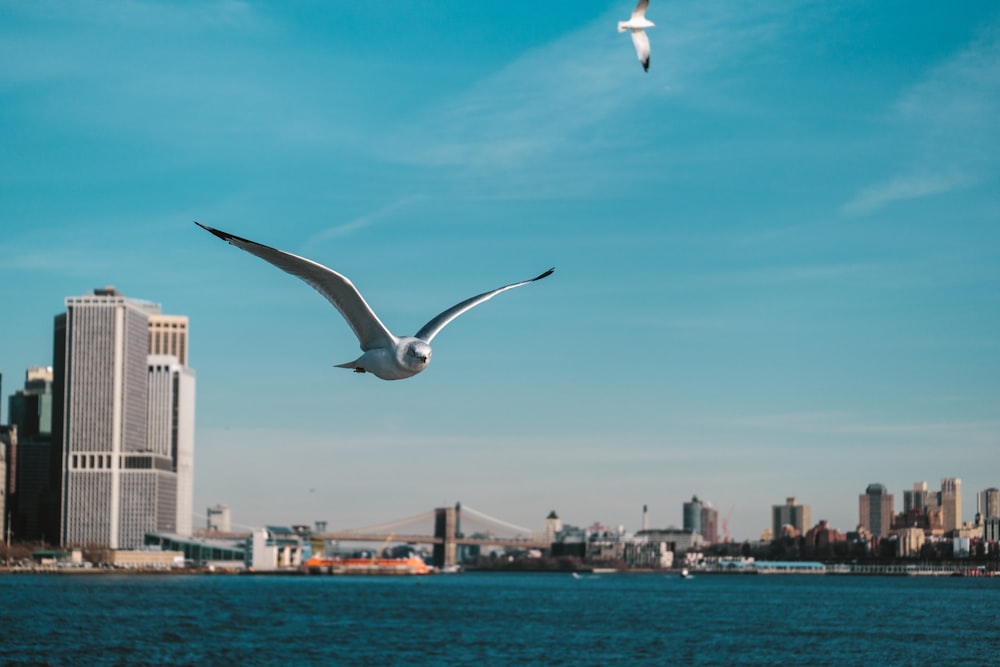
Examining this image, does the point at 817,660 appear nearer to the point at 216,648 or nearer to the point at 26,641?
the point at 216,648

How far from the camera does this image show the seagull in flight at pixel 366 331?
18281 mm

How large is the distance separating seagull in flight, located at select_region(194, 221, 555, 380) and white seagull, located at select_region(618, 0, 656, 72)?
7.93 meters

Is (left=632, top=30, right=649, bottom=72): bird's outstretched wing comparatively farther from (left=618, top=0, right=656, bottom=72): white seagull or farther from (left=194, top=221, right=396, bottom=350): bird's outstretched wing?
(left=194, top=221, right=396, bottom=350): bird's outstretched wing

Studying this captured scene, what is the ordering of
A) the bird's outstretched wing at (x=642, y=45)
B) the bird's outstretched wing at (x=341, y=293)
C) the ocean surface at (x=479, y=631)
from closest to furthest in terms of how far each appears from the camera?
the bird's outstretched wing at (x=341, y=293)
the bird's outstretched wing at (x=642, y=45)
the ocean surface at (x=479, y=631)

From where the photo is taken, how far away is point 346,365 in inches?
760

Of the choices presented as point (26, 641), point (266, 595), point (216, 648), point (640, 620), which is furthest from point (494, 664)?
point (266, 595)

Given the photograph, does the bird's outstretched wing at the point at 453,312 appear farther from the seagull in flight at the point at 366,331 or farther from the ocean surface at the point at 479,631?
the ocean surface at the point at 479,631

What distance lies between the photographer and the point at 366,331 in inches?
763

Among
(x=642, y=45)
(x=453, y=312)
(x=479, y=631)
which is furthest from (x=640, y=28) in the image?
(x=479, y=631)

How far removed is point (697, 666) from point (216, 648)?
2041cm

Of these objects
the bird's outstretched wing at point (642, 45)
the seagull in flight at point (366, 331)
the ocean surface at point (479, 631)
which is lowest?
the ocean surface at point (479, 631)

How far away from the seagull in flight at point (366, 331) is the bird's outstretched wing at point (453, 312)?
0.01 m

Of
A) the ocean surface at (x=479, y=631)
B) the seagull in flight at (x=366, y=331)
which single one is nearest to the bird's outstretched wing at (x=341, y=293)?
the seagull in flight at (x=366, y=331)

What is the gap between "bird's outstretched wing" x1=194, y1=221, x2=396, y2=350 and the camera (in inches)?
706
